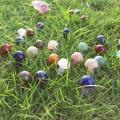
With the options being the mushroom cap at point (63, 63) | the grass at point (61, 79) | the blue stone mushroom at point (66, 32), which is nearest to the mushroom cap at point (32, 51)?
the grass at point (61, 79)

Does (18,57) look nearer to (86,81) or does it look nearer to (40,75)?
(40,75)

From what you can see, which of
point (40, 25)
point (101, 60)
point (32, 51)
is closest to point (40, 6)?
point (40, 25)

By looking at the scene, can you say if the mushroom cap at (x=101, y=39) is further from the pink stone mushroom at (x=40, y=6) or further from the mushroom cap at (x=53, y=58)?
the pink stone mushroom at (x=40, y=6)

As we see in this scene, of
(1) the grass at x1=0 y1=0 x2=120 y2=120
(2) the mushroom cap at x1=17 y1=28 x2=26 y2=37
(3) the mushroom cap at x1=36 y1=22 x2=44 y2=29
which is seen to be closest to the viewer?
(1) the grass at x1=0 y1=0 x2=120 y2=120

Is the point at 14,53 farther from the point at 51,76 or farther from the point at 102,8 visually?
the point at 102,8

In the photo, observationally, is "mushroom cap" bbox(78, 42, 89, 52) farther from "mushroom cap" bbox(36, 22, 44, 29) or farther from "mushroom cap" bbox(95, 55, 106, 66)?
"mushroom cap" bbox(36, 22, 44, 29)

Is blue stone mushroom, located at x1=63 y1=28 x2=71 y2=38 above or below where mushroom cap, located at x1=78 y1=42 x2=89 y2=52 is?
above

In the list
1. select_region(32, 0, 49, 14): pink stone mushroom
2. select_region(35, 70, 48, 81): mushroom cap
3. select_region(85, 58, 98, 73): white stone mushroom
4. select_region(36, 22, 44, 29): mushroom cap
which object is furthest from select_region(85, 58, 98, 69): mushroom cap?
select_region(32, 0, 49, 14): pink stone mushroom
